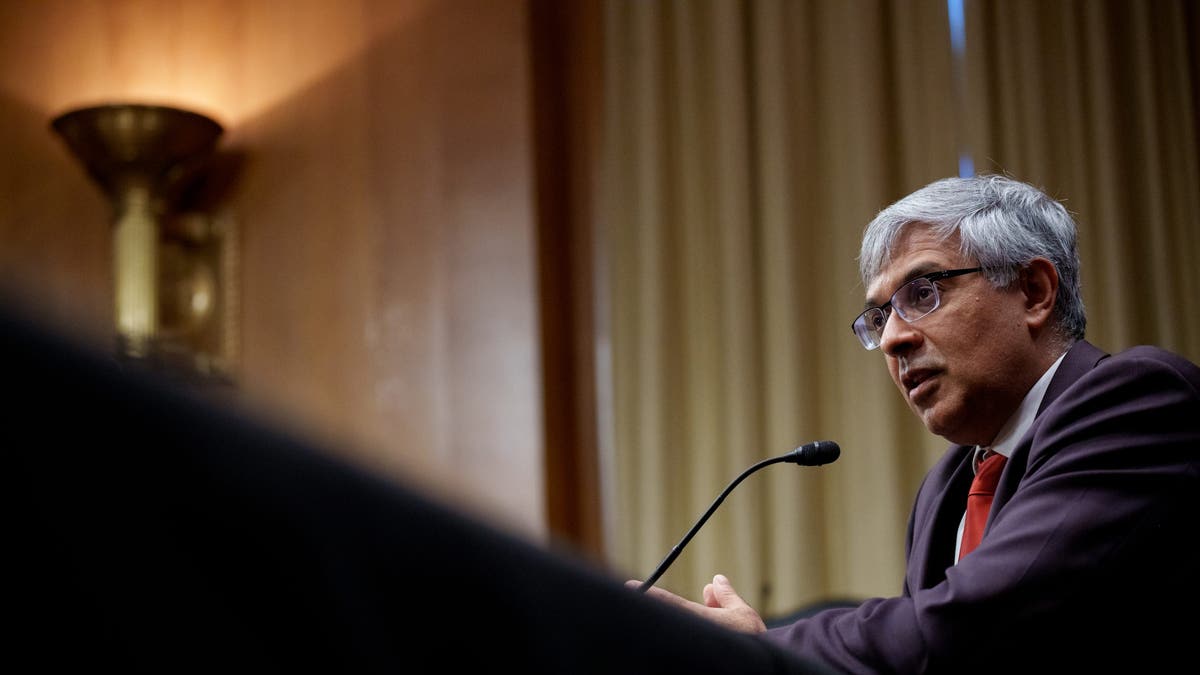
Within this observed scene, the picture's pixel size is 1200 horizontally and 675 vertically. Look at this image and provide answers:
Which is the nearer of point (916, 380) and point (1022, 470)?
point (1022, 470)

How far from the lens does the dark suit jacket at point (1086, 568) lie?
1627 millimetres

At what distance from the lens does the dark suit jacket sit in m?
1.63

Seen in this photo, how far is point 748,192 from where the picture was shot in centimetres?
405

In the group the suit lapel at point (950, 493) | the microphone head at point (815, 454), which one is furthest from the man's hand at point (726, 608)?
the suit lapel at point (950, 493)

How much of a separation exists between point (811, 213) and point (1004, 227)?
6.09ft

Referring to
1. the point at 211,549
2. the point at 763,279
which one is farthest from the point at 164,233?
the point at 211,549

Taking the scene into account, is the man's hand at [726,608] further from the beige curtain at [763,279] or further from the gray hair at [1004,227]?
the beige curtain at [763,279]

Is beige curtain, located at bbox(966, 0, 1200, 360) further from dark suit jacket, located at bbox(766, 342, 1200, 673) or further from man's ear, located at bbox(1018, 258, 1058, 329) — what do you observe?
dark suit jacket, located at bbox(766, 342, 1200, 673)

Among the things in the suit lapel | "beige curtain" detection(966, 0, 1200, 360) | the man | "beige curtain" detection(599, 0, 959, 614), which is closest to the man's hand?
the man

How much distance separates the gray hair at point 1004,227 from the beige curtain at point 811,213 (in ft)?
4.83

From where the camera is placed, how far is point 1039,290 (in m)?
2.15

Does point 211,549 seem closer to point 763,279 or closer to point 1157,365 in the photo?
point 1157,365

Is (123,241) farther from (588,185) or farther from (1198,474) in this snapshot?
(1198,474)

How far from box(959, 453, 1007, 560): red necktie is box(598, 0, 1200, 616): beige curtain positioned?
1.63m
